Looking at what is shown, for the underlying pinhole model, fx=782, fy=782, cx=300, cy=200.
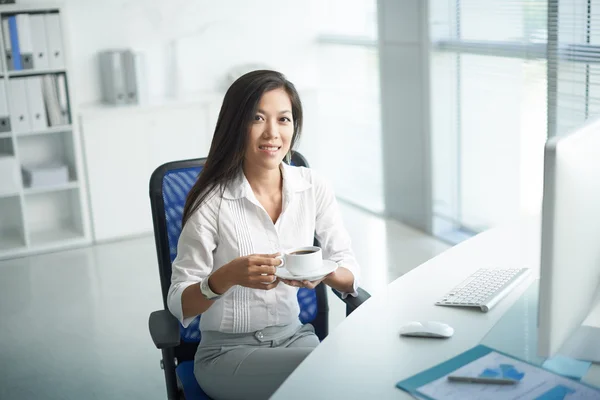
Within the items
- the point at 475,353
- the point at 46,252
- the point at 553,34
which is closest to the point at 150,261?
the point at 46,252

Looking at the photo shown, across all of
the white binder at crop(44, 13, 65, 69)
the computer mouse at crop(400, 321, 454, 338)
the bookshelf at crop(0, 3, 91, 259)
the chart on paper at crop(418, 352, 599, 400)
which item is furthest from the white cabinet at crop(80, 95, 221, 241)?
the chart on paper at crop(418, 352, 599, 400)

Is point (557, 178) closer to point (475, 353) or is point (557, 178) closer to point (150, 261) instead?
point (475, 353)

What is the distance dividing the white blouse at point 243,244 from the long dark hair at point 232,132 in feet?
0.11

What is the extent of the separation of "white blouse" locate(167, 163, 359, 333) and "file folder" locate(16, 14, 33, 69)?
3056 millimetres

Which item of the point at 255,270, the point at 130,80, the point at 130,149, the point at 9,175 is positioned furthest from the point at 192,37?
the point at 255,270

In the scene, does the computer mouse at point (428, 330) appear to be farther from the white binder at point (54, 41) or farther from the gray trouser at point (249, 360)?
the white binder at point (54, 41)

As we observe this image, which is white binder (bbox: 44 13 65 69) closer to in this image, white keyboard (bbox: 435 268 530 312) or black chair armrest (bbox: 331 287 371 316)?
black chair armrest (bbox: 331 287 371 316)

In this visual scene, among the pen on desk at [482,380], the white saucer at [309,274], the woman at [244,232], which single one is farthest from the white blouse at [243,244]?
the pen on desk at [482,380]

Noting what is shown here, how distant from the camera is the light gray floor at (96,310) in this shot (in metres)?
3.14

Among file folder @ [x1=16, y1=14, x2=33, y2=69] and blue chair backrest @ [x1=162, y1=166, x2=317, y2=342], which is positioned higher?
file folder @ [x1=16, y1=14, x2=33, y2=69]

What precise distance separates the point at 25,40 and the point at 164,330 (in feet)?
10.7

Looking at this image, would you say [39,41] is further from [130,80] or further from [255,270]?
[255,270]

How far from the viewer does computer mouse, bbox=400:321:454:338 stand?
5.45 feet

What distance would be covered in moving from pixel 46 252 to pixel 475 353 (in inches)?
151
